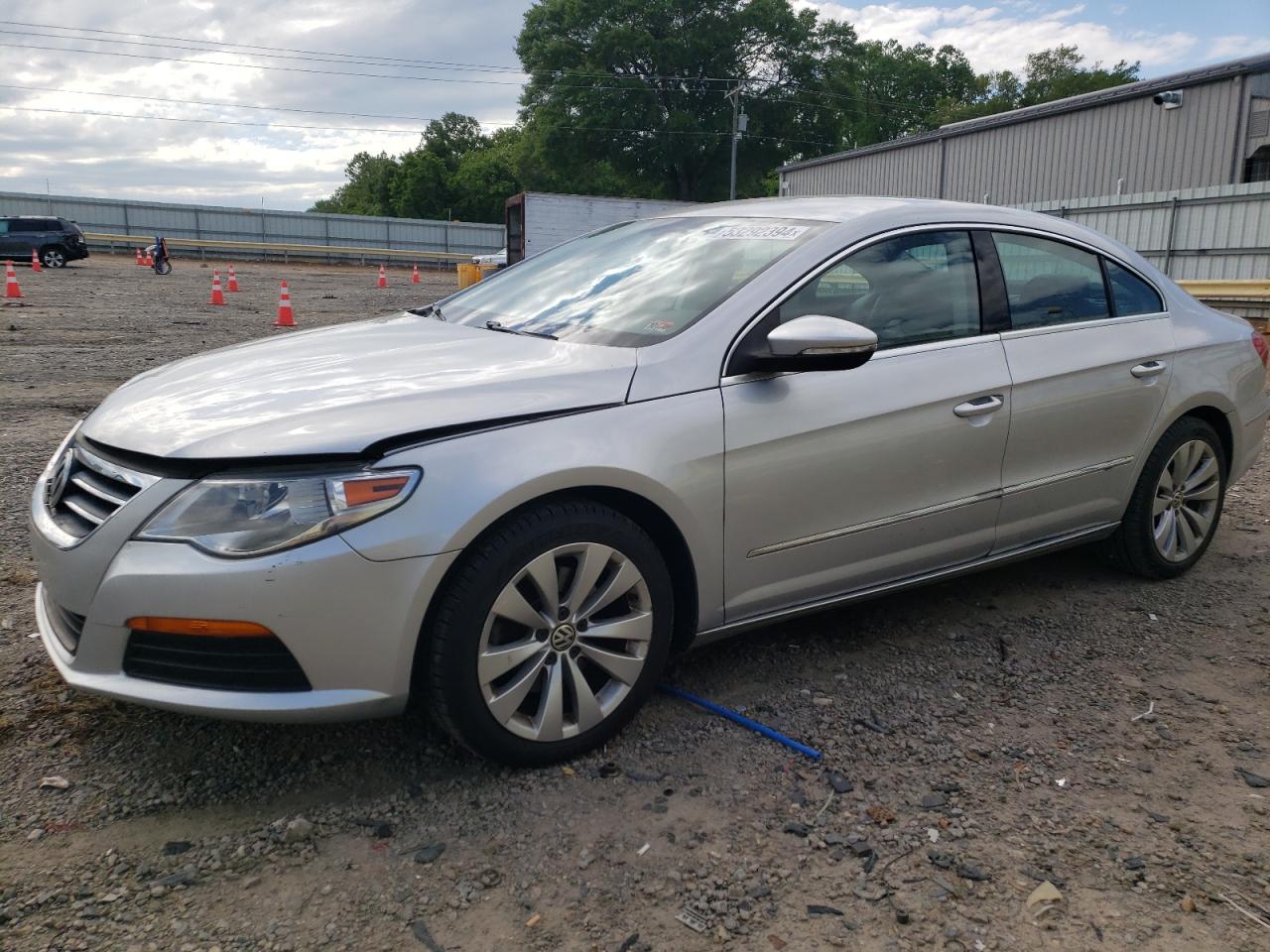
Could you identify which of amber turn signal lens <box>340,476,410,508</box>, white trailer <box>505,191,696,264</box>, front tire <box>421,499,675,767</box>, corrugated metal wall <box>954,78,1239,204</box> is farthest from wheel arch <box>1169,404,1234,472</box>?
white trailer <box>505,191,696,264</box>

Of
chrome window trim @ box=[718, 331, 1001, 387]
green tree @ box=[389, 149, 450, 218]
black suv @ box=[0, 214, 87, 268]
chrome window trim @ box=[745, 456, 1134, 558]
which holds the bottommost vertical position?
chrome window trim @ box=[745, 456, 1134, 558]

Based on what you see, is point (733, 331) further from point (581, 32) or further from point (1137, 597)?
point (581, 32)

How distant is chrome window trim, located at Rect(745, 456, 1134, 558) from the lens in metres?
3.15

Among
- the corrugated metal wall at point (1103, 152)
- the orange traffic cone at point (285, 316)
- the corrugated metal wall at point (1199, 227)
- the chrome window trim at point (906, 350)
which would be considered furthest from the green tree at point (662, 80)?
the chrome window trim at point (906, 350)

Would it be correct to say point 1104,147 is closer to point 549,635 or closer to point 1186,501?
point 1186,501

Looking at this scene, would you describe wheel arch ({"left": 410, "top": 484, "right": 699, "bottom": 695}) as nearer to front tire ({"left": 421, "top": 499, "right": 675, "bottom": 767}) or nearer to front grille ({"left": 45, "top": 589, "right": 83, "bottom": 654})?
front tire ({"left": 421, "top": 499, "right": 675, "bottom": 767})

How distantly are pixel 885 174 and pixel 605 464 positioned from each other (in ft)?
95.5

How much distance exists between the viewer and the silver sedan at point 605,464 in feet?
8.04

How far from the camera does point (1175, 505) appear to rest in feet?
14.4

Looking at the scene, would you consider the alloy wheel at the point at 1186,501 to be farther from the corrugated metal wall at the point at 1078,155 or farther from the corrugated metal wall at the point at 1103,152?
the corrugated metal wall at the point at 1103,152

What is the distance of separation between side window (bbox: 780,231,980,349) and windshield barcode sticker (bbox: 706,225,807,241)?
22 cm

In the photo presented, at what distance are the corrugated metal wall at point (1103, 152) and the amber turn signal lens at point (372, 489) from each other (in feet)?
70.5

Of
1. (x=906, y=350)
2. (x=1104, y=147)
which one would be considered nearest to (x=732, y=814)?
(x=906, y=350)

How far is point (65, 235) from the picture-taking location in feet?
108
